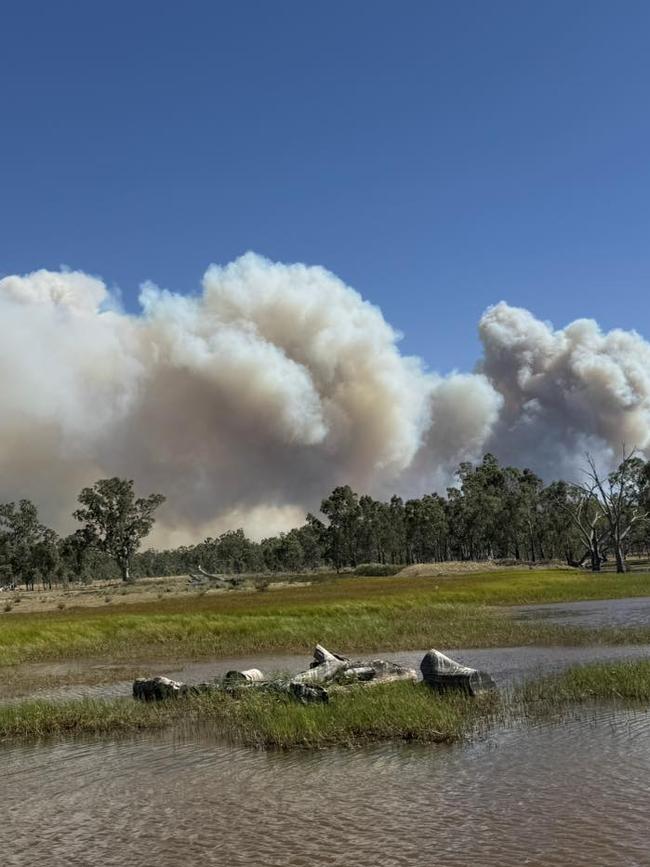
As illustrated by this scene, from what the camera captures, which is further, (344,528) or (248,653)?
(344,528)

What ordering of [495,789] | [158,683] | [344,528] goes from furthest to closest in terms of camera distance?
1. [344,528]
2. [158,683]
3. [495,789]

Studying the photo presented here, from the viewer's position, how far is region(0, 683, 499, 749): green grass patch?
51.5 ft

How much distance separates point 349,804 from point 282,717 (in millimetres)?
5348

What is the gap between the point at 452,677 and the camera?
63.9 feet

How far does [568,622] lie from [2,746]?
2958 cm

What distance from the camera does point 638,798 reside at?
10.9 meters

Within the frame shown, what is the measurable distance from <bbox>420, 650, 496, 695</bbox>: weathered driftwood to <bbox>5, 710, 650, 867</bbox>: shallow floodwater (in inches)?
132

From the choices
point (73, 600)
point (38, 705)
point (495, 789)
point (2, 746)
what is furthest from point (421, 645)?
point (73, 600)

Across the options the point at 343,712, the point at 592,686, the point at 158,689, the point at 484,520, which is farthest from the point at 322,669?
the point at 484,520

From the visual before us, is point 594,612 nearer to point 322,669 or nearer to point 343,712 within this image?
point 322,669

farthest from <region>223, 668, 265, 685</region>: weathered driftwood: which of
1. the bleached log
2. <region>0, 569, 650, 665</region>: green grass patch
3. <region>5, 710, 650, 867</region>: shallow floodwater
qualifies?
<region>0, 569, 650, 665</region>: green grass patch

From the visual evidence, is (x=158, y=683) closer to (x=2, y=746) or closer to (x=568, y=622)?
(x=2, y=746)

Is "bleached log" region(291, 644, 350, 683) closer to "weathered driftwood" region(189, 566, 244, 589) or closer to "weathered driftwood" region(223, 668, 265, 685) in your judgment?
"weathered driftwood" region(223, 668, 265, 685)

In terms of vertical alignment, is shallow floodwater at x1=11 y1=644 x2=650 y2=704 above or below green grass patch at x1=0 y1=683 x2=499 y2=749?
below
